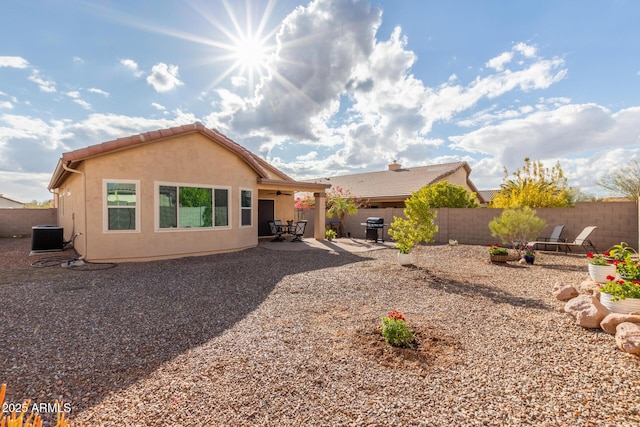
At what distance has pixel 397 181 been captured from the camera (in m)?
24.0

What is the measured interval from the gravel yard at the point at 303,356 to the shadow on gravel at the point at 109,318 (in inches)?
1.0

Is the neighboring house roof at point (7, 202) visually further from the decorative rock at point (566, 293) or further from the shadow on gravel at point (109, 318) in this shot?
the decorative rock at point (566, 293)

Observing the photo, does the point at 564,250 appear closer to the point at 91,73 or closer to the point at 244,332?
the point at 244,332

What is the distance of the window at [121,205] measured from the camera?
9.04 metres

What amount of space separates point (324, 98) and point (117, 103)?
8905 mm

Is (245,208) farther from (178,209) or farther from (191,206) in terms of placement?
(178,209)

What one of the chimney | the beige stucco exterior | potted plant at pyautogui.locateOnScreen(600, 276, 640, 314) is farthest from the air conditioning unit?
the chimney

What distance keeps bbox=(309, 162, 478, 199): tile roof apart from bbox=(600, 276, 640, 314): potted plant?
1590cm

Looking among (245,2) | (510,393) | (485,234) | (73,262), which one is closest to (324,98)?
(245,2)

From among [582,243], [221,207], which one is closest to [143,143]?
[221,207]

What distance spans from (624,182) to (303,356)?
73.6 feet

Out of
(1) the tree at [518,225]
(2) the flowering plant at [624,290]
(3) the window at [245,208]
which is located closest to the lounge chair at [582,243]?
(1) the tree at [518,225]

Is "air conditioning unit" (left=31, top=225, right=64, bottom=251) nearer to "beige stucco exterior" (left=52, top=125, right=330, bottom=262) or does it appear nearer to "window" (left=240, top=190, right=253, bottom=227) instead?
"beige stucco exterior" (left=52, top=125, right=330, bottom=262)

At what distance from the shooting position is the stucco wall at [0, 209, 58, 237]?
18.4m
